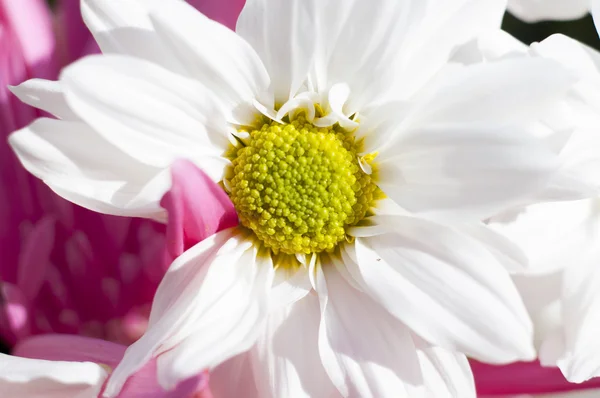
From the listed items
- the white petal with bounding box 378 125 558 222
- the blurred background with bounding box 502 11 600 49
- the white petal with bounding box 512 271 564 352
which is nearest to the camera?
the white petal with bounding box 378 125 558 222

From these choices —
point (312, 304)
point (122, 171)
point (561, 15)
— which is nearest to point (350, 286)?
point (312, 304)

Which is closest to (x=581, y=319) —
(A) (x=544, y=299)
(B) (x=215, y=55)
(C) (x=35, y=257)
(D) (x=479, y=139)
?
(A) (x=544, y=299)

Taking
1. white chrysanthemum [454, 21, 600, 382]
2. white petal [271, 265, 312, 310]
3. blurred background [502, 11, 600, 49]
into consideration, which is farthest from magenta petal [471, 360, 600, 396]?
blurred background [502, 11, 600, 49]

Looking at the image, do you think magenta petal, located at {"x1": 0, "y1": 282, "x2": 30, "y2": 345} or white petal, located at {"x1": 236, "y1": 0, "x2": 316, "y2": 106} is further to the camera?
magenta petal, located at {"x1": 0, "y1": 282, "x2": 30, "y2": 345}

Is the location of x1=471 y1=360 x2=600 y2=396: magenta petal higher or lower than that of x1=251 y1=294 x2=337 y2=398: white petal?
lower

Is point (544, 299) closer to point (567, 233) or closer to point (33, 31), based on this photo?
point (567, 233)

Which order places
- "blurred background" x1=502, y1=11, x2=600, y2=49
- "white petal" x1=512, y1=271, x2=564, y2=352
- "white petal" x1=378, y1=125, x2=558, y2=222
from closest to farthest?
"white petal" x1=378, y1=125, x2=558, y2=222
"white petal" x1=512, y1=271, x2=564, y2=352
"blurred background" x1=502, y1=11, x2=600, y2=49

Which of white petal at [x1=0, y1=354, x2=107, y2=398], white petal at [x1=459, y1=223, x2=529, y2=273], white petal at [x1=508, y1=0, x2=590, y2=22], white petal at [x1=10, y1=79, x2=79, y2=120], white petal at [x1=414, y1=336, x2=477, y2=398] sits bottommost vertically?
white petal at [x1=414, y1=336, x2=477, y2=398]

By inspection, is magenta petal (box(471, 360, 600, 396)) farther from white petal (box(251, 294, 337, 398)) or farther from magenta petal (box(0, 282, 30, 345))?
magenta petal (box(0, 282, 30, 345))
